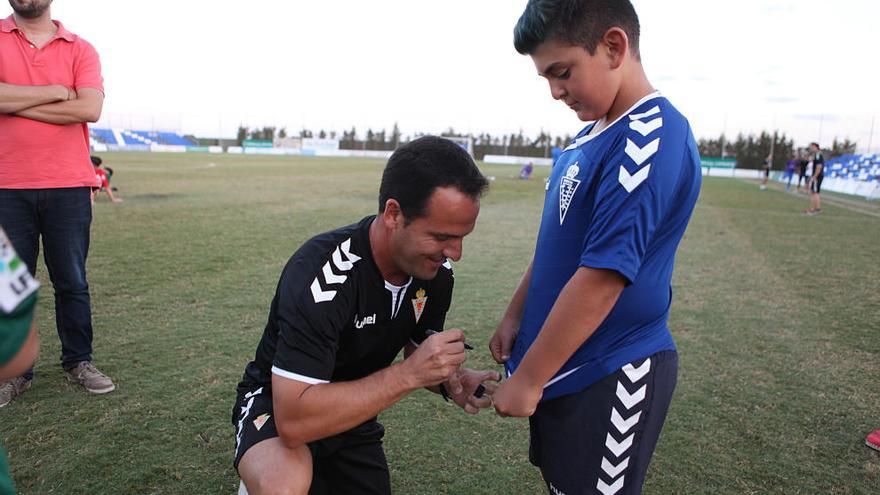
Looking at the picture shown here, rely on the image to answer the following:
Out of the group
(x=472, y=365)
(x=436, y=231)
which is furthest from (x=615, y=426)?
(x=472, y=365)

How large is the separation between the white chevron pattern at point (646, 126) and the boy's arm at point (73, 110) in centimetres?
352

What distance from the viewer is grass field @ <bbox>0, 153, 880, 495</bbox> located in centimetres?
304

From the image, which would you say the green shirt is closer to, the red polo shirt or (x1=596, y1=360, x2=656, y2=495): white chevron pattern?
(x1=596, y1=360, x2=656, y2=495): white chevron pattern

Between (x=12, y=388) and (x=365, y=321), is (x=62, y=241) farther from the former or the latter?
(x=365, y=321)

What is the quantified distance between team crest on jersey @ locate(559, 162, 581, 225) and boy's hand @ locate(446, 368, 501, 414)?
33.2 inches

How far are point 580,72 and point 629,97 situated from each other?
0.56 ft

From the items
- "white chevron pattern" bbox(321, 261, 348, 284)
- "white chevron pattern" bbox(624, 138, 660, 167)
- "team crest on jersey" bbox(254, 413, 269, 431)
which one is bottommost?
"team crest on jersey" bbox(254, 413, 269, 431)

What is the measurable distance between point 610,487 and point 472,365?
9.43 feet

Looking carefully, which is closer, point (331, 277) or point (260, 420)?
point (331, 277)

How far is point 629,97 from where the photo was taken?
1649 millimetres

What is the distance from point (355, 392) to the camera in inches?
77.9

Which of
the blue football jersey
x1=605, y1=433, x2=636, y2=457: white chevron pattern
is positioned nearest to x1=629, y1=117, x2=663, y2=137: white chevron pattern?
the blue football jersey

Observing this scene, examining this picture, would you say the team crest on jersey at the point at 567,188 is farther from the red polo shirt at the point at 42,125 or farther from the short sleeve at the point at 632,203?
the red polo shirt at the point at 42,125

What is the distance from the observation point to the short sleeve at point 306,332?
1.98m
